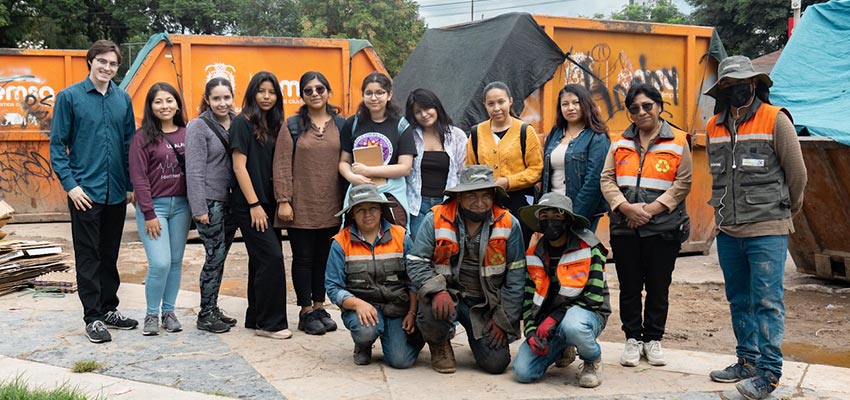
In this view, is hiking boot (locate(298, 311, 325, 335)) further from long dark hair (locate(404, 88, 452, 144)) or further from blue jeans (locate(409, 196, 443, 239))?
long dark hair (locate(404, 88, 452, 144))

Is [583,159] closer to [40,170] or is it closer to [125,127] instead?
[125,127]

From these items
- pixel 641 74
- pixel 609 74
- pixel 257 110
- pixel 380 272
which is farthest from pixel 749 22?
pixel 380 272

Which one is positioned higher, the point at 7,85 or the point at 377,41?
the point at 377,41

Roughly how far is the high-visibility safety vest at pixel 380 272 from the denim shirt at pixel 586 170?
45.7 inches

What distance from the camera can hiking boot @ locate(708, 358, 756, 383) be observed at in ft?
14.6

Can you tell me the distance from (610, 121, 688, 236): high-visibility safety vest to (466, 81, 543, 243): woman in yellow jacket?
0.76 meters

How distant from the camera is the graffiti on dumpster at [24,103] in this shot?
12.5 m

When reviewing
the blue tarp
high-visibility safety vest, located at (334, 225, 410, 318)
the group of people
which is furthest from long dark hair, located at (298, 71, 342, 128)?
the blue tarp

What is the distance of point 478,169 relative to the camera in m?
4.66

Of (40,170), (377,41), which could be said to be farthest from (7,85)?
(377,41)

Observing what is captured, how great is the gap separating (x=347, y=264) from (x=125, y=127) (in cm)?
189

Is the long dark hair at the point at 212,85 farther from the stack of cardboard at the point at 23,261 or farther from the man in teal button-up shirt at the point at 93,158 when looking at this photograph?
the stack of cardboard at the point at 23,261

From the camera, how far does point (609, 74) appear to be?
855cm

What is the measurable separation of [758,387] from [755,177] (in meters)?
1.05
